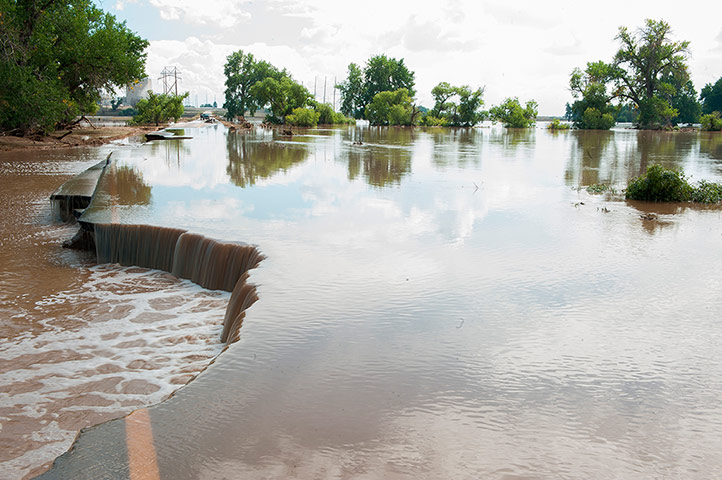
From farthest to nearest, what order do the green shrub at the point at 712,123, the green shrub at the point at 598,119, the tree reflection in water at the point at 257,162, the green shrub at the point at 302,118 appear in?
the green shrub at the point at 598,119 → the green shrub at the point at 712,123 → the green shrub at the point at 302,118 → the tree reflection in water at the point at 257,162

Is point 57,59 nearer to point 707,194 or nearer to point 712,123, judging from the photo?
point 707,194

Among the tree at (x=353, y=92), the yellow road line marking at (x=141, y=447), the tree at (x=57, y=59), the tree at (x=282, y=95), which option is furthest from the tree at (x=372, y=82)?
the yellow road line marking at (x=141, y=447)

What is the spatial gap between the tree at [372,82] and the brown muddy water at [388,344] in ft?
251

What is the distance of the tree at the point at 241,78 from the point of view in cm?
8694

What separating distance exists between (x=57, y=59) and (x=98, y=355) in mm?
25540

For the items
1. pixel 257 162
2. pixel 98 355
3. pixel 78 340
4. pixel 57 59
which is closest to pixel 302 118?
pixel 57 59

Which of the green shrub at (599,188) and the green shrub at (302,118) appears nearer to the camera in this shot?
the green shrub at (599,188)

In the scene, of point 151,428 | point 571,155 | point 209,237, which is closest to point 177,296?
point 209,237

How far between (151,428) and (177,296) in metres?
4.38

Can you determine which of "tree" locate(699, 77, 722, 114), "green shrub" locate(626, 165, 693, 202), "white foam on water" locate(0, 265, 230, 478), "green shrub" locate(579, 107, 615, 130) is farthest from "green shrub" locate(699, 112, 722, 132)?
"white foam on water" locate(0, 265, 230, 478)

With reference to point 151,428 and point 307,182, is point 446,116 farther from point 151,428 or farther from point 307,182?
point 151,428

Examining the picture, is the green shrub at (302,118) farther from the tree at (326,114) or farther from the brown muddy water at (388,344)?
the brown muddy water at (388,344)


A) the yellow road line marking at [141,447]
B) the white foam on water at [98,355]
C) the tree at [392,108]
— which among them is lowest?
the white foam on water at [98,355]

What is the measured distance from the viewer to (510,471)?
3289 millimetres
